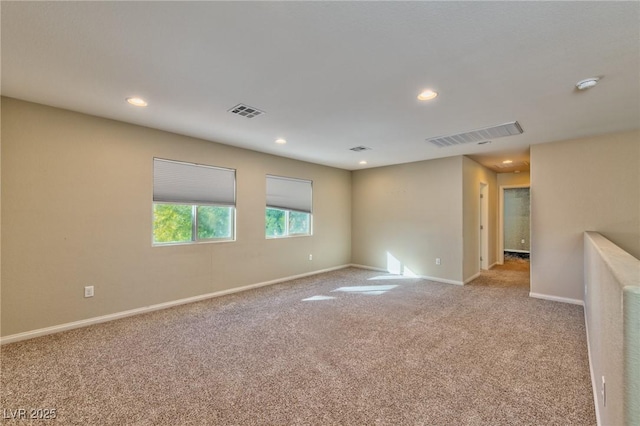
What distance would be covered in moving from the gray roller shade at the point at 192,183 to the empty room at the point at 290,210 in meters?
0.03

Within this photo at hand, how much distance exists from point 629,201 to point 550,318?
1.96 meters

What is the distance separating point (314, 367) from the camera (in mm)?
2318

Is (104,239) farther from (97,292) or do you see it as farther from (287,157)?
(287,157)

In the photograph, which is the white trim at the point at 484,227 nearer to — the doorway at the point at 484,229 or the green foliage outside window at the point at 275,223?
the doorway at the point at 484,229

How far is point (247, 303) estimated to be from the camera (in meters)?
3.99

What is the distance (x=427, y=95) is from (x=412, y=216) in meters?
3.52

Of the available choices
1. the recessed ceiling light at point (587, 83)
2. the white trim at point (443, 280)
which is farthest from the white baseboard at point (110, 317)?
A: the recessed ceiling light at point (587, 83)

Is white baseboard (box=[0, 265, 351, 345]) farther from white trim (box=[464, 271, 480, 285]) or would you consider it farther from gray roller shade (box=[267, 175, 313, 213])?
white trim (box=[464, 271, 480, 285])

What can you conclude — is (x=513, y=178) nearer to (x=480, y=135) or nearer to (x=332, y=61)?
(x=480, y=135)

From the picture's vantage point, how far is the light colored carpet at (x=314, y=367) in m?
1.80

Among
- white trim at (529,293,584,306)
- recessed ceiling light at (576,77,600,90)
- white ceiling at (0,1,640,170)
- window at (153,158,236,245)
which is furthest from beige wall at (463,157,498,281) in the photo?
window at (153,158,236,245)

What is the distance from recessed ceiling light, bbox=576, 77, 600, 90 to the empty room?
0.06 m

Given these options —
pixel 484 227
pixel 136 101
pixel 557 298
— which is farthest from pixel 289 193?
pixel 557 298

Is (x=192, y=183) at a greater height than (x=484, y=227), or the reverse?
(x=192, y=183)
